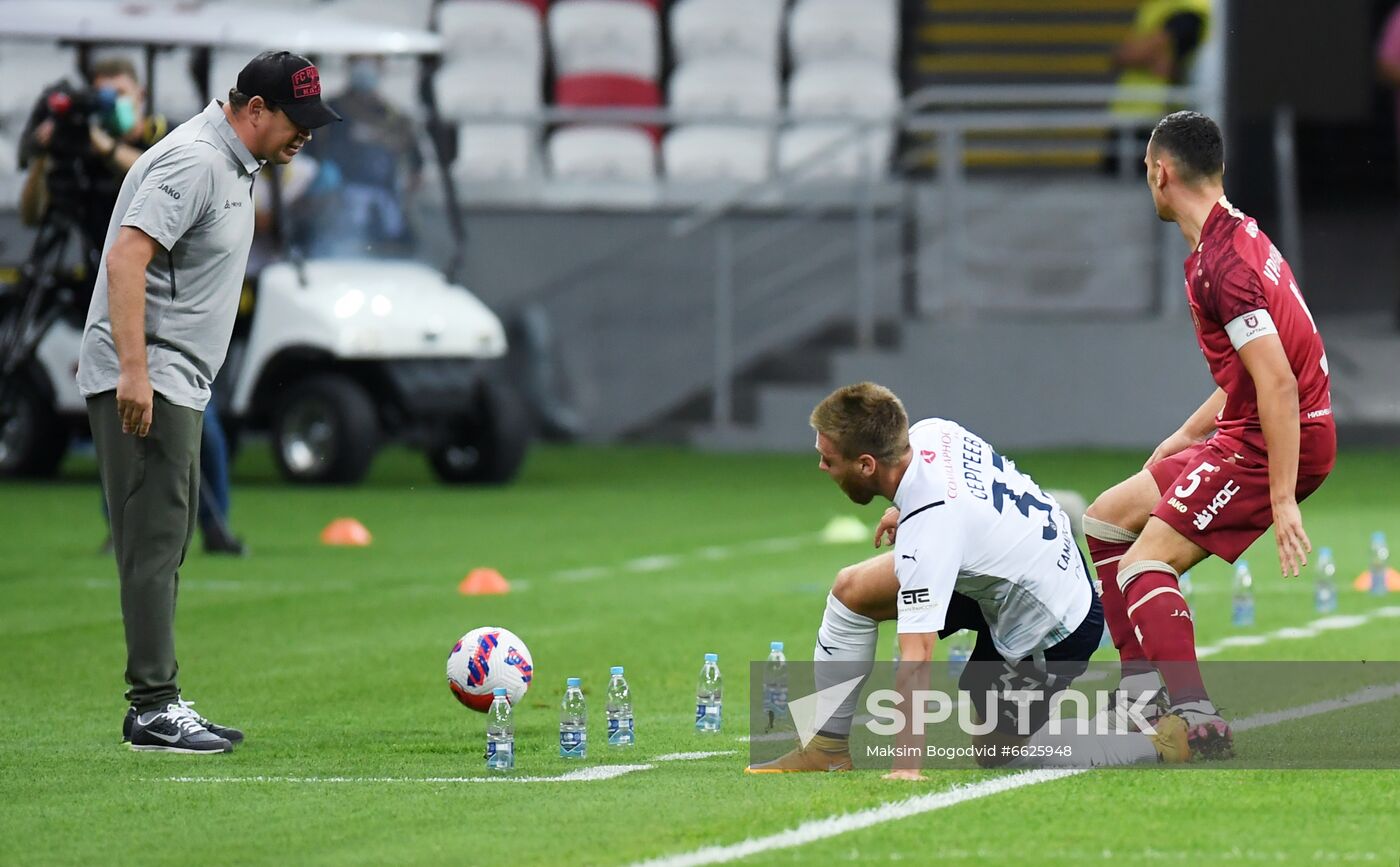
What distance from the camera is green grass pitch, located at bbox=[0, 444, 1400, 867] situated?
606 cm

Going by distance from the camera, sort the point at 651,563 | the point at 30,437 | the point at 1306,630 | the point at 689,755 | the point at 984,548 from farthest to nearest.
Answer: the point at 30,437 < the point at 651,563 < the point at 1306,630 < the point at 689,755 < the point at 984,548

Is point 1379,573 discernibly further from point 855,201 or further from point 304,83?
point 855,201

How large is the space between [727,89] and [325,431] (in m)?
7.91

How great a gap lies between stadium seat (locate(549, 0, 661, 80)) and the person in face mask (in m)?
6.12

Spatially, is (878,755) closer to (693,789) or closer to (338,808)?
(693,789)

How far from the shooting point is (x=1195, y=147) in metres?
7.24

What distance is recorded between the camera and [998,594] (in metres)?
7.04

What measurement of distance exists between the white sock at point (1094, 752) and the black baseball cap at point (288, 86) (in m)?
2.96

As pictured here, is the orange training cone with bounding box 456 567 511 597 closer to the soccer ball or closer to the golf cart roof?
the soccer ball

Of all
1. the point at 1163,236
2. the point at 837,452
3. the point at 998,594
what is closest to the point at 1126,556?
the point at 998,594

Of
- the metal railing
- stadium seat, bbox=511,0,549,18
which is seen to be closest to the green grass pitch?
the metal railing

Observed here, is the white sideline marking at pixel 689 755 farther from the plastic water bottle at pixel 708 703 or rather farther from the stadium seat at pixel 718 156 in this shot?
the stadium seat at pixel 718 156

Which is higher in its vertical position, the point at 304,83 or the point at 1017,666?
the point at 304,83

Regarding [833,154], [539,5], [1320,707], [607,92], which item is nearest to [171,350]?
[1320,707]
